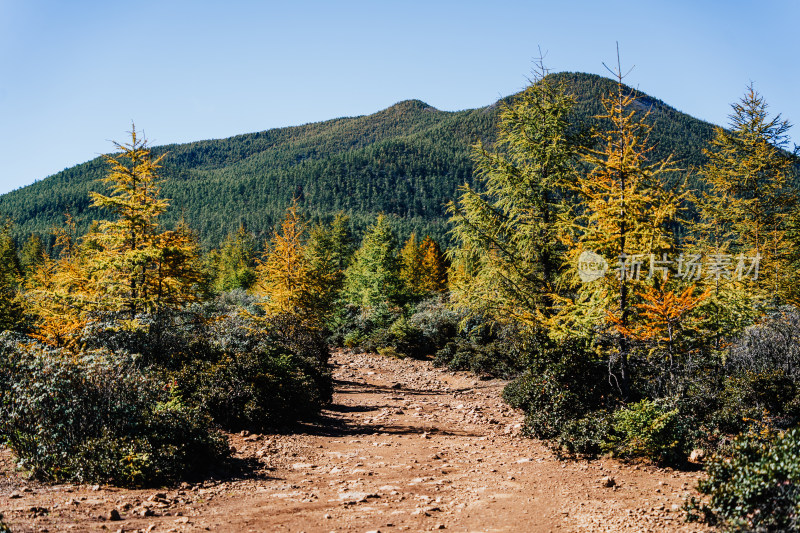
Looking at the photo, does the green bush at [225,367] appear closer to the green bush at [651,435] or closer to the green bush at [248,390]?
the green bush at [248,390]

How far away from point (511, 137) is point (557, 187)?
192cm

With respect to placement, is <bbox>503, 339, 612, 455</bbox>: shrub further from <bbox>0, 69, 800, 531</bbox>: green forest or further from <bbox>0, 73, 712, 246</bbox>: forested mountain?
<bbox>0, 73, 712, 246</bbox>: forested mountain

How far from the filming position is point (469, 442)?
9.87m

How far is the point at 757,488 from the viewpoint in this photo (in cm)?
437

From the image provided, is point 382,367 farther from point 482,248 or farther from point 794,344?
point 794,344

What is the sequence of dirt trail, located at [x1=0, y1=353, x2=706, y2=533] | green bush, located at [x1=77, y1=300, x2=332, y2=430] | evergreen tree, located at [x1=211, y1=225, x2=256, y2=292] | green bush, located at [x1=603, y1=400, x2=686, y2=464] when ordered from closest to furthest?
dirt trail, located at [x1=0, y1=353, x2=706, y2=533], green bush, located at [x1=603, y1=400, x2=686, y2=464], green bush, located at [x1=77, y1=300, x2=332, y2=430], evergreen tree, located at [x1=211, y1=225, x2=256, y2=292]

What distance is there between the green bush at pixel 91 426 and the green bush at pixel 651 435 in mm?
6223

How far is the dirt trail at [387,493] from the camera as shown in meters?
5.39

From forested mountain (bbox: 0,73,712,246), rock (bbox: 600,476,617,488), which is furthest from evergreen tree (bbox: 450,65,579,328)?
forested mountain (bbox: 0,73,712,246)

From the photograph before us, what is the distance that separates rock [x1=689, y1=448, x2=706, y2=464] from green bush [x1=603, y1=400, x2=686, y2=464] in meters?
0.19

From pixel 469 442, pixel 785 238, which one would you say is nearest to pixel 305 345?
pixel 469 442

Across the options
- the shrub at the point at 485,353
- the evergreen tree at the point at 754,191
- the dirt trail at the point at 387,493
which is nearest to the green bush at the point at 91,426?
the dirt trail at the point at 387,493

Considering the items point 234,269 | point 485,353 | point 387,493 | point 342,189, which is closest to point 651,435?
point 387,493

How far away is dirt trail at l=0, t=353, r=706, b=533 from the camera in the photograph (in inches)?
212
